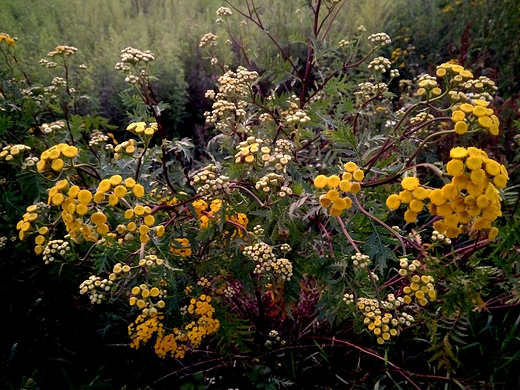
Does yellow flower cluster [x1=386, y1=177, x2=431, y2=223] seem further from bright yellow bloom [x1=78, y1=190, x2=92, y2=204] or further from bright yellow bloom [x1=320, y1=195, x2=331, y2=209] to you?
bright yellow bloom [x1=78, y1=190, x2=92, y2=204]

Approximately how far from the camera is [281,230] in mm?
1523

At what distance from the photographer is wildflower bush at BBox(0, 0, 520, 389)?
4.46 feet

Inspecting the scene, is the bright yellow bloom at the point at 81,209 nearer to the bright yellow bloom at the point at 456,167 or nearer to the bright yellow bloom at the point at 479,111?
the bright yellow bloom at the point at 456,167

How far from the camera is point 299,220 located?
1.69 meters

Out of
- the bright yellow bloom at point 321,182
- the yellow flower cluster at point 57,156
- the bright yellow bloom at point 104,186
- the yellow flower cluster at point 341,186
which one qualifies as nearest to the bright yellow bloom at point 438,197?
the yellow flower cluster at point 341,186

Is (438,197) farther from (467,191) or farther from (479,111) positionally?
(479,111)

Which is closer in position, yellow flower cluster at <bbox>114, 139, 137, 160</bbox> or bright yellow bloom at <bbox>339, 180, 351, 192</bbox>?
bright yellow bloom at <bbox>339, 180, 351, 192</bbox>

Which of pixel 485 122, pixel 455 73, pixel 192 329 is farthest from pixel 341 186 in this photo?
pixel 192 329

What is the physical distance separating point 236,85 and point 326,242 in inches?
37.4

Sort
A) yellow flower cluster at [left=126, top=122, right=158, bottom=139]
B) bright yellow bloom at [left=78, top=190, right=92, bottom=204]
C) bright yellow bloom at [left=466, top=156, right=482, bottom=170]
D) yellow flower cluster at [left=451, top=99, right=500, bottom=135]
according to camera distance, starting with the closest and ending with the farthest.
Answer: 1. bright yellow bloom at [left=466, top=156, right=482, bottom=170]
2. yellow flower cluster at [left=451, top=99, right=500, bottom=135]
3. bright yellow bloom at [left=78, top=190, right=92, bottom=204]
4. yellow flower cluster at [left=126, top=122, right=158, bottom=139]

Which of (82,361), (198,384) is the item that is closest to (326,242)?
(198,384)

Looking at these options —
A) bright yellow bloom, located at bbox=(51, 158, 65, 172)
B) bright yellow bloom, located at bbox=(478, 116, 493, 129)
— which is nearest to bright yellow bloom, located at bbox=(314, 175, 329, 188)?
bright yellow bloom, located at bbox=(478, 116, 493, 129)

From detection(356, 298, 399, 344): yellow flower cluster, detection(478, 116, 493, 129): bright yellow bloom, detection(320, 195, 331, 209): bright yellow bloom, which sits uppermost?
detection(478, 116, 493, 129): bright yellow bloom

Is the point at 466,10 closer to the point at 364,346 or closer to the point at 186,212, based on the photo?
the point at 364,346
